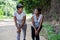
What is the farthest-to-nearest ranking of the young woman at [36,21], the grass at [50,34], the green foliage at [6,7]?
the green foliage at [6,7]
the grass at [50,34]
the young woman at [36,21]

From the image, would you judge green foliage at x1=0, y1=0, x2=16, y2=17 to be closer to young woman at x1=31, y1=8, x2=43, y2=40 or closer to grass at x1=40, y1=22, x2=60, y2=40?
grass at x1=40, y1=22, x2=60, y2=40

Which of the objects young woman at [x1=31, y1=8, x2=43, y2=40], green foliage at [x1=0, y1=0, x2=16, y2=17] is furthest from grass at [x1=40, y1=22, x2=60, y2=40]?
green foliage at [x1=0, y1=0, x2=16, y2=17]

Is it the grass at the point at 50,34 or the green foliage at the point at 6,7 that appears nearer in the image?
the grass at the point at 50,34

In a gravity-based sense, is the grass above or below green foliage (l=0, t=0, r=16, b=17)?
above

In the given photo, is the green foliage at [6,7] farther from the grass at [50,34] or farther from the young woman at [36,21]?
the young woman at [36,21]

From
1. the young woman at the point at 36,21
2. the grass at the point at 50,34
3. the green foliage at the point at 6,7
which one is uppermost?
the young woman at the point at 36,21

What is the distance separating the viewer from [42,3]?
23.1 m

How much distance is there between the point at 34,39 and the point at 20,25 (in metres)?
0.78

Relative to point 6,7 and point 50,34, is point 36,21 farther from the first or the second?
point 6,7

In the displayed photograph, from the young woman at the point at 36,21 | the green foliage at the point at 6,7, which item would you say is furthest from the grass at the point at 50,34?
the green foliage at the point at 6,7

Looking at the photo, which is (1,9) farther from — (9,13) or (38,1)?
(38,1)

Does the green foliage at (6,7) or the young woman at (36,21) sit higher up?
the young woman at (36,21)

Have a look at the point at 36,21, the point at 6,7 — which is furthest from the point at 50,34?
the point at 6,7

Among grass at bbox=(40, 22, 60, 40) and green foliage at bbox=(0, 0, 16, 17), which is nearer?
grass at bbox=(40, 22, 60, 40)
